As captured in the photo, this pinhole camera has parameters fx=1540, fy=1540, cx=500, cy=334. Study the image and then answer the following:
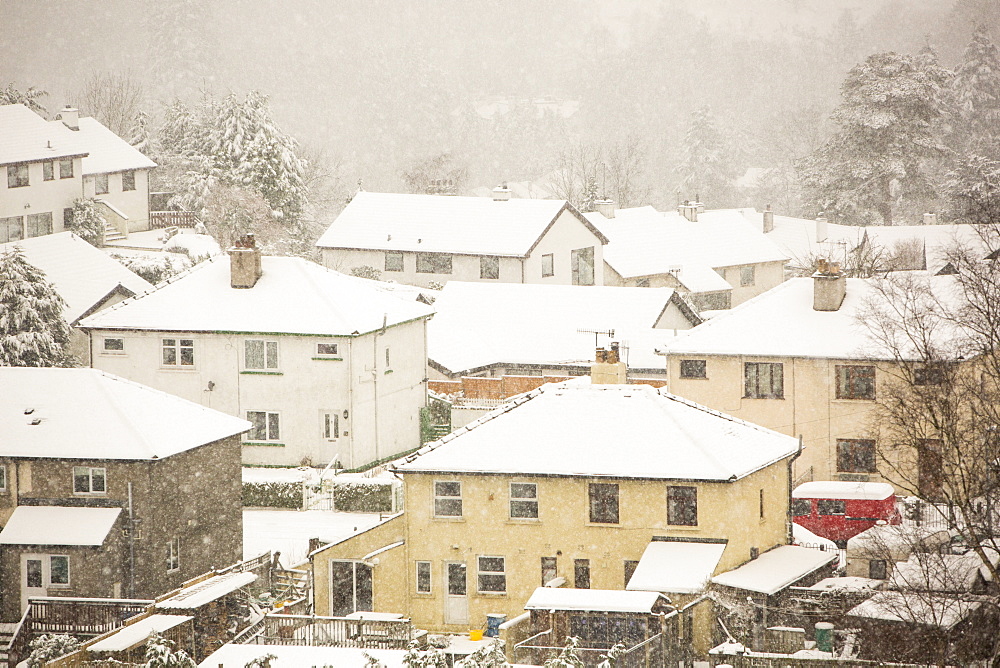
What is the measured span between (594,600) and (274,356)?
849 inches

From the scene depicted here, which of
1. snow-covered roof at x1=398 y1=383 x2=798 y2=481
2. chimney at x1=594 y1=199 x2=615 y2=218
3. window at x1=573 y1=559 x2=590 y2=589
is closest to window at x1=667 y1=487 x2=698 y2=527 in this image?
snow-covered roof at x1=398 y1=383 x2=798 y2=481

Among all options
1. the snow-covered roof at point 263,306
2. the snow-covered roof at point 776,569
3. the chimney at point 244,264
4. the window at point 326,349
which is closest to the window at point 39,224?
the snow-covered roof at point 263,306

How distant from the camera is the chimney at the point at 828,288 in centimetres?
4819

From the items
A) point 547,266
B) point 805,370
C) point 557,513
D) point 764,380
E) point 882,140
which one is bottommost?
point 557,513

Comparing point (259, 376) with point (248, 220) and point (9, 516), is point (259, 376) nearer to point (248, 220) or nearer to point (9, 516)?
point (9, 516)

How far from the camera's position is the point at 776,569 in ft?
115

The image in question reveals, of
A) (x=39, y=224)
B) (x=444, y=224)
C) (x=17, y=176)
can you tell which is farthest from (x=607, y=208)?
(x=17, y=176)

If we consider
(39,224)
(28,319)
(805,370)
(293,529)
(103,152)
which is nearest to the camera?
(293,529)

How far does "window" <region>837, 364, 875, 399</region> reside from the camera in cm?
4631

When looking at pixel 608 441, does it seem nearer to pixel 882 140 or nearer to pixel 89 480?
pixel 89 480

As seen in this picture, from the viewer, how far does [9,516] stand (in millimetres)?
38562

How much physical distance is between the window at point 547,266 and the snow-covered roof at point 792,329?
83.7ft

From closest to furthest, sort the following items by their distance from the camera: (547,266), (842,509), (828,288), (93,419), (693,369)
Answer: (93,419) → (842,509) → (828,288) → (693,369) → (547,266)

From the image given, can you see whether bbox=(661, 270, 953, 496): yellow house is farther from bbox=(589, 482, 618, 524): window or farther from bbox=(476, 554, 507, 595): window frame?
bbox=(476, 554, 507, 595): window frame
